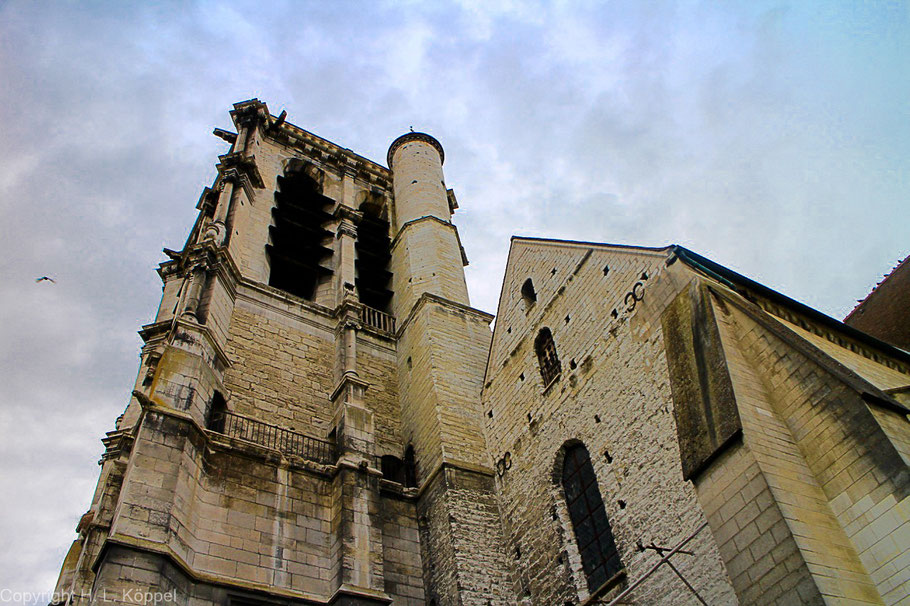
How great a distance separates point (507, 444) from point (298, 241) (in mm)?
9330

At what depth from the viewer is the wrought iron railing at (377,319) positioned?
17.1 meters

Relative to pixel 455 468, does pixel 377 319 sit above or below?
above

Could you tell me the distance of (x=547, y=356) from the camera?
38.1 feet

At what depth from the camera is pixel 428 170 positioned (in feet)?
70.6

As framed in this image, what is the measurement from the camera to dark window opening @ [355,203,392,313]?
1883cm

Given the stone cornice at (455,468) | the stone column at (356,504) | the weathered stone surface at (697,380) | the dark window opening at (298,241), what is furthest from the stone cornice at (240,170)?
the weathered stone surface at (697,380)

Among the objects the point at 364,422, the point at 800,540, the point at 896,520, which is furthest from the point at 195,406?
the point at 896,520

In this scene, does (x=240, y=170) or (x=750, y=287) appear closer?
(x=750, y=287)

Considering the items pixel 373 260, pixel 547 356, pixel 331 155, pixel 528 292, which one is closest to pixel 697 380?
pixel 547 356

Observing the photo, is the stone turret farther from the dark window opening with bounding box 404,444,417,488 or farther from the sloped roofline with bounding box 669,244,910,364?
the sloped roofline with bounding box 669,244,910,364

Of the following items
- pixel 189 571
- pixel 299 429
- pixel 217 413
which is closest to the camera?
pixel 189 571

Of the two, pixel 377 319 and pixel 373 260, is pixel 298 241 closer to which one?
pixel 373 260

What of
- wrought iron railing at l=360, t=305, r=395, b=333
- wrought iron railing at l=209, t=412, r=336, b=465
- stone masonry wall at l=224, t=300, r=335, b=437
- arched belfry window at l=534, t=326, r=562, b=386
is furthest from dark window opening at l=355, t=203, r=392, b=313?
arched belfry window at l=534, t=326, r=562, b=386

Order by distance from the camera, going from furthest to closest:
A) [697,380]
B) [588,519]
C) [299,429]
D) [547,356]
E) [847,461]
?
[299,429] < [547,356] < [588,519] < [697,380] < [847,461]
